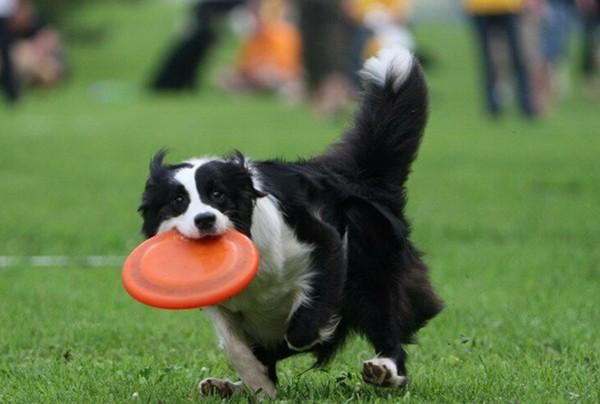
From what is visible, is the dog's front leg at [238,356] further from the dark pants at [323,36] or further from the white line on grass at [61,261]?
the dark pants at [323,36]

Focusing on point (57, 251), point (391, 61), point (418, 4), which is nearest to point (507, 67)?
point (57, 251)

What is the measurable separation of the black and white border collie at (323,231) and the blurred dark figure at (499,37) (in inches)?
542

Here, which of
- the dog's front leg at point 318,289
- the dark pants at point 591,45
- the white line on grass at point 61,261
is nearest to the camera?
the dog's front leg at point 318,289

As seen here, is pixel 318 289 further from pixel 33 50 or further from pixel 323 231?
pixel 33 50

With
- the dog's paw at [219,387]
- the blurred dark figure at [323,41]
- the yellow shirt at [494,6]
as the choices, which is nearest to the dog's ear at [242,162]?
the dog's paw at [219,387]

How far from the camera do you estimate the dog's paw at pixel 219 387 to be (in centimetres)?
583

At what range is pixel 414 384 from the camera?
6.09m

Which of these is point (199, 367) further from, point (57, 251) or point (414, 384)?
point (57, 251)

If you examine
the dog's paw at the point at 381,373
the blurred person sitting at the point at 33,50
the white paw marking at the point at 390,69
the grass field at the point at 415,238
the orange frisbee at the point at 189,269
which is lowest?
the blurred person sitting at the point at 33,50

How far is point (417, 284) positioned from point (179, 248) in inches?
48.4

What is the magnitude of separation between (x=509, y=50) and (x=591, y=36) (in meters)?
6.24

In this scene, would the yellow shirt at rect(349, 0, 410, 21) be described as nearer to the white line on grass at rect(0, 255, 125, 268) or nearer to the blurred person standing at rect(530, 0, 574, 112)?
the blurred person standing at rect(530, 0, 574, 112)

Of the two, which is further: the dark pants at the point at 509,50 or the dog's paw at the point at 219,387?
the dark pants at the point at 509,50

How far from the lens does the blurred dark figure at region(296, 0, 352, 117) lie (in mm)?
24922
